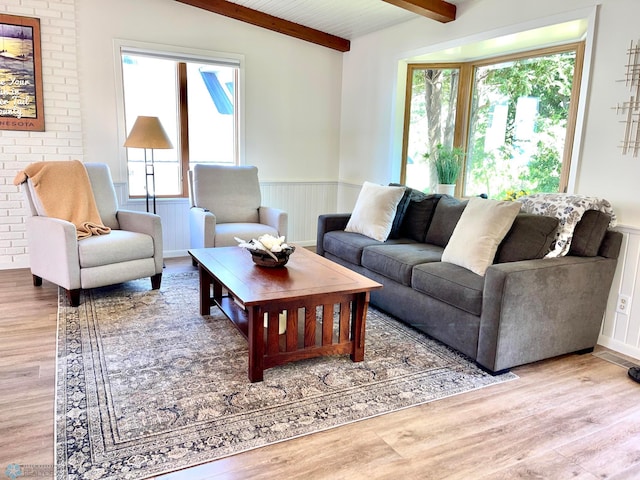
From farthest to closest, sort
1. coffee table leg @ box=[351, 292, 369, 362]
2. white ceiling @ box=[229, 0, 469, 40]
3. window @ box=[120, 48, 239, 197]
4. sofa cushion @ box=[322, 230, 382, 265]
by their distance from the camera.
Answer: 1. window @ box=[120, 48, 239, 197]
2. white ceiling @ box=[229, 0, 469, 40]
3. sofa cushion @ box=[322, 230, 382, 265]
4. coffee table leg @ box=[351, 292, 369, 362]

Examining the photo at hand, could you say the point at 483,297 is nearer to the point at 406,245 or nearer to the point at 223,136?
the point at 406,245

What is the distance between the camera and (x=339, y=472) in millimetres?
1757

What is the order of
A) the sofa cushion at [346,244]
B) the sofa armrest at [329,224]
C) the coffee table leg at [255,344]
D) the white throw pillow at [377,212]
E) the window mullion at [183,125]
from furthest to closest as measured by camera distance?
the window mullion at [183,125]
the sofa armrest at [329,224]
the white throw pillow at [377,212]
the sofa cushion at [346,244]
the coffee table leg at [255,344]

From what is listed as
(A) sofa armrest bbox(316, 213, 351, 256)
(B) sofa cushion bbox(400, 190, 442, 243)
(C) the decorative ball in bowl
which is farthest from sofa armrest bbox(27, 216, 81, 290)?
(B) sofa cushion bbox(400, 190, 442, 243)

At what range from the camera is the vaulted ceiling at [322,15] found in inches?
172

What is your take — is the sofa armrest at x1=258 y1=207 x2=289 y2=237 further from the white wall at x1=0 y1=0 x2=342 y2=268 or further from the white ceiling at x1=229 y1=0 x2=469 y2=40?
the white ceiling at x1=229 y1=0 x2=469 y2=40

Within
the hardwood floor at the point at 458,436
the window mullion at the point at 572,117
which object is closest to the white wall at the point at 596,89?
the window mullion at the point at 572,117

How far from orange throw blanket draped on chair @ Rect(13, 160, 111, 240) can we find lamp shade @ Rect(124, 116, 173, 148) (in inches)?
21.1

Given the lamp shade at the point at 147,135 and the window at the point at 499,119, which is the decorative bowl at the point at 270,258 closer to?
the lamp shade at the point at 147,135

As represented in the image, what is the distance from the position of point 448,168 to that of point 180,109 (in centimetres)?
277

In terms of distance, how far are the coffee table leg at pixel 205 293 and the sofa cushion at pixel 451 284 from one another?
4.54 ft

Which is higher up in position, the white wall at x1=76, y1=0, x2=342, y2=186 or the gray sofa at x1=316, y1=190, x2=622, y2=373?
the white wall at x1=76, y1=0, x2=342, y2=186

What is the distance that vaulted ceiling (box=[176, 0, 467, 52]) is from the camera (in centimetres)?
436

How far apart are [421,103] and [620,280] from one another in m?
2.64
